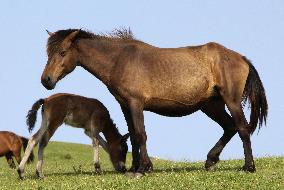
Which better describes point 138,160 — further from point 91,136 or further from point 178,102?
point 91,136

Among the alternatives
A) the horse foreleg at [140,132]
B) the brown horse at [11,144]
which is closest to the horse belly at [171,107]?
the horse foreleg at [140,132]

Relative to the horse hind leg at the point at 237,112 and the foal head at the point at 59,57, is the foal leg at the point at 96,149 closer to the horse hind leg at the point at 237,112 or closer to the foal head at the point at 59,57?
the foal head at the point at 59,57

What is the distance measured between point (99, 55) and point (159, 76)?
74.9 inches

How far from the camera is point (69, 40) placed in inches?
684

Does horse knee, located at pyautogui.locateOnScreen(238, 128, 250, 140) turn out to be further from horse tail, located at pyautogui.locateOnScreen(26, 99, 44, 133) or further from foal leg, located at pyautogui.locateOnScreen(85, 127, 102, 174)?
horse tail, located at pyautogui.locateOnScreen(26, 99, 44, 133)

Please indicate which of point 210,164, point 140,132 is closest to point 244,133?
point 210,164

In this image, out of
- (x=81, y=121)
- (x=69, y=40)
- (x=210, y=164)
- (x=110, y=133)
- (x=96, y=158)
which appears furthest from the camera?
(x=110, y=133)

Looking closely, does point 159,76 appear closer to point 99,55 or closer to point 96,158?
point 99,55

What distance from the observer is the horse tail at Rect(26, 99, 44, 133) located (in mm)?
19562

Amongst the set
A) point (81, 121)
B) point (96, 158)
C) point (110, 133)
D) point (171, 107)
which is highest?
point (171, 107)

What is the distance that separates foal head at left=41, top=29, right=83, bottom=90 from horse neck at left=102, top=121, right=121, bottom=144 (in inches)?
153

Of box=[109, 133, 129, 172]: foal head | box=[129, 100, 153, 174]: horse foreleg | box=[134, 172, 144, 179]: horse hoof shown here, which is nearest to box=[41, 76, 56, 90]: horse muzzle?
box=[129, 100, 153, 174]: horse foreleg

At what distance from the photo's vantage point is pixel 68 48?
17328 millimetres

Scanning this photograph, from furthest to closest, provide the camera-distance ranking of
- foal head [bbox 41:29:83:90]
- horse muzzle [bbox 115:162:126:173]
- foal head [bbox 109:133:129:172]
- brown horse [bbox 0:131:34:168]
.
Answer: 1. brown horse [bbox 0:131:34:168]
2. foal head [bbox 109:133:129:172]
3. horse muzzle [bbox 115:162:126:173]
4. foal head [bbox 41:29:83:90]
